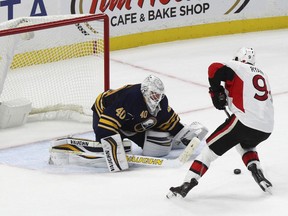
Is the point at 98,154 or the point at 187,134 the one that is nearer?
the point at 98,154

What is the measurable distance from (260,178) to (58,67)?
2.38 metres

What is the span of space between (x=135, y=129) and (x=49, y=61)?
1482 millimetres

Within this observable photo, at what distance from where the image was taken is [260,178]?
15.8ft

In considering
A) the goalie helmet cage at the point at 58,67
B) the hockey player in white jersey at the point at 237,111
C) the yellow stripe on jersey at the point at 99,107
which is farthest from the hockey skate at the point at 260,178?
the goalie helmet cage at the point at 58,67

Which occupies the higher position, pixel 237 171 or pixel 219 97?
pixel 219 97

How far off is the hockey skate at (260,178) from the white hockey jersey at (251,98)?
0.22 meters

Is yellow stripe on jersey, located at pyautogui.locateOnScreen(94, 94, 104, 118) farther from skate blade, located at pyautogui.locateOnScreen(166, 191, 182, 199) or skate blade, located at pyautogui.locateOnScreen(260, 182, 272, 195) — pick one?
skate blade, located at pyautogui.locateOnScreen(260, 182, 272, 195)

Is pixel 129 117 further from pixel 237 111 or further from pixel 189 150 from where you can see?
pixel 237 111

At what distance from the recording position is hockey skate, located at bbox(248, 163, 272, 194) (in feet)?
15.8

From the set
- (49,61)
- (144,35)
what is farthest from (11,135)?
(144,35)

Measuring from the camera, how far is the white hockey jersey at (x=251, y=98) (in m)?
4.71

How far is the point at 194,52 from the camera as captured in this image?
334 inches

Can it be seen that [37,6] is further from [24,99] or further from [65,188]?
[65,188]

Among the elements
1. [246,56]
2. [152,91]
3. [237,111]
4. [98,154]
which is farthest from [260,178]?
[98,154]
